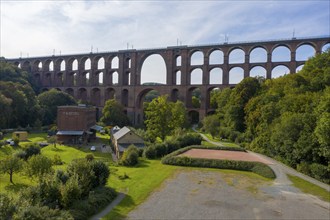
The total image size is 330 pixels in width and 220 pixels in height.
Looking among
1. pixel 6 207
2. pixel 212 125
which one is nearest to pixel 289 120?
pixel 212 125

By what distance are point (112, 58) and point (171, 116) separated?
4002 cm

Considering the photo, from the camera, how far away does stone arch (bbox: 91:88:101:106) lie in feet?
259

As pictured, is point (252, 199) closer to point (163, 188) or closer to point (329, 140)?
point (163, 188)

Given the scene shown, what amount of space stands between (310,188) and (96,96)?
6761 cm

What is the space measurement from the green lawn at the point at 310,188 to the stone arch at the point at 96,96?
63588mm

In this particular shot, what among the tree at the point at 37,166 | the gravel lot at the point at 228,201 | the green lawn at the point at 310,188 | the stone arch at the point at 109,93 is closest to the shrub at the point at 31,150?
the tree at the point at 37,166

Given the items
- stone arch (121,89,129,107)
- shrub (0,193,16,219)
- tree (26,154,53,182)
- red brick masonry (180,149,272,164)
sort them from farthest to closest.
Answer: stone arch (121,89,129,107), red brick masonry (180,149,272,164), tree (26,154,53,182), shrub (0,193,16,219)

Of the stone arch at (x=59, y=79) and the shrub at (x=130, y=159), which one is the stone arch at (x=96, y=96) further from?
the shrub at (x=130, y=159)

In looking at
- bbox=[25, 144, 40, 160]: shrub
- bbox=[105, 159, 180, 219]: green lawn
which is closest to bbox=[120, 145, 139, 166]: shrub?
bbox=[105, 159, 180, 219]: green lawn

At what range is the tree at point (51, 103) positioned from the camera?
63.8 metres

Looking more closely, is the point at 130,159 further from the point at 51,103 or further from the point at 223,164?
the point at 51,103

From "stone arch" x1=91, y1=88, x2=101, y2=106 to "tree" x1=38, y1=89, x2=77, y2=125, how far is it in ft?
37.9

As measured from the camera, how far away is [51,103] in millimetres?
65438

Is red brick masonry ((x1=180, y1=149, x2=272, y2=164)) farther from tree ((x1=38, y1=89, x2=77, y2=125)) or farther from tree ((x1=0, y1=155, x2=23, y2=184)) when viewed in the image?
tree ((x1=38, y1=89, x2=77, y2=125))
